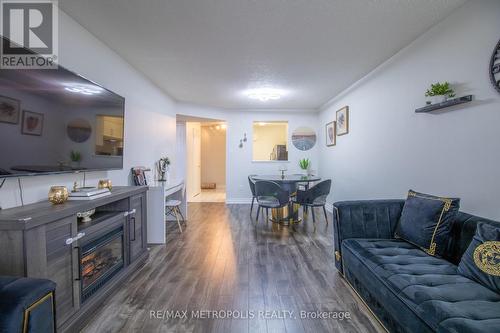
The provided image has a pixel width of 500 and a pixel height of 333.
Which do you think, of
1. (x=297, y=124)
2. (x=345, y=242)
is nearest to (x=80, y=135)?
Result: (x=345, y=242)

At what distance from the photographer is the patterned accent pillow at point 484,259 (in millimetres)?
1323

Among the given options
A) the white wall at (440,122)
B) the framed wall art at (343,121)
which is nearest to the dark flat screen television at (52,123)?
the white wall at (440,122)

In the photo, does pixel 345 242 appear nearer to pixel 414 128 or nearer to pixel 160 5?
pixel 414 128

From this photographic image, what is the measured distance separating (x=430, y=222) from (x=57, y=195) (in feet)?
9.05

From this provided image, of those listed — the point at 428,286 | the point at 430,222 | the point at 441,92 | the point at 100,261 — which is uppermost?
the point at 441,92

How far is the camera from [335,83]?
3.98 m

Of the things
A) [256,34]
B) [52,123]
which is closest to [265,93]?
[256,34]

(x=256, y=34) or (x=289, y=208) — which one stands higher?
(x=256, y=34)

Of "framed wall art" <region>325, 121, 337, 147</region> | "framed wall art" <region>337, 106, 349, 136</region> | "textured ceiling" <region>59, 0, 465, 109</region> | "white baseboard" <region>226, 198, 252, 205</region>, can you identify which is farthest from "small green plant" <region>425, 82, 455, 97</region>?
"white baseboard" <region>226, 198, 252, 205</region>

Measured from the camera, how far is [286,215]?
4.37 meters

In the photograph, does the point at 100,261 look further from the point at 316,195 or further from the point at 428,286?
the point at 316,195

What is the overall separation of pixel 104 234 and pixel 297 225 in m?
3.03

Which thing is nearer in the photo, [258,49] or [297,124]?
[258,49]

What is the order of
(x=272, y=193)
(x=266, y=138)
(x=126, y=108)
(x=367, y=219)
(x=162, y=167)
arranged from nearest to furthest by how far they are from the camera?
(x=367, y=219) → (x=126, y=108) → (x=272, y=193) → (x=162, y=167) → (x=266, y=138)
